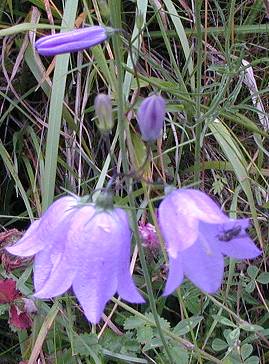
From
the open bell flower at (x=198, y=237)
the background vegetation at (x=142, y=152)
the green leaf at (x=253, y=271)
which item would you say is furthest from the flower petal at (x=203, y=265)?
the green leaf at (x=253, y=271)

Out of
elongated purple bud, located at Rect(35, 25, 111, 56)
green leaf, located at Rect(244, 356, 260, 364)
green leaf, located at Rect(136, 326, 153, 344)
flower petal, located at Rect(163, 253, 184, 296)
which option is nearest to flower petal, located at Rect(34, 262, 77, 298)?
flower petal, located at Rect(163, 253, 184, 296)

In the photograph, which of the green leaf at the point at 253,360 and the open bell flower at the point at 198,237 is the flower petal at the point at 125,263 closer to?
the open bell flower at the point at 198,237

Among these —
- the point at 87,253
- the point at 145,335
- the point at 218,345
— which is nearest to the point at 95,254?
the point at 87,253

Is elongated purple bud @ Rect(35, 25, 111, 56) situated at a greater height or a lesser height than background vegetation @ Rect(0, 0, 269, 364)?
greater

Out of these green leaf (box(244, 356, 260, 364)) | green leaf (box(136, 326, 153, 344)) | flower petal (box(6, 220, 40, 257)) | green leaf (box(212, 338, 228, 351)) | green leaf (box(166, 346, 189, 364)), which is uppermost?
flower petal (box(6, 220, 40, 257))

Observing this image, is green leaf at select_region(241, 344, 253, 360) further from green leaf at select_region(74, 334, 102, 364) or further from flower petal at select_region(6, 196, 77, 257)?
flower petal at select_region(6, 196, 77, 257)

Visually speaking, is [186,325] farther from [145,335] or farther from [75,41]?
[75,41]

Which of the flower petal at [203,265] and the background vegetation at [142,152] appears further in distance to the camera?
the background vegetation at [142,152]
